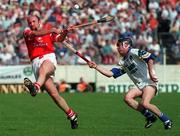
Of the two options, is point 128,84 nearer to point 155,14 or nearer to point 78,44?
point 78,44

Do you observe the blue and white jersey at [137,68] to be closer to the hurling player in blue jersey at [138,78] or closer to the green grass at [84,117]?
the hurling player in blue jersey at [138,78]

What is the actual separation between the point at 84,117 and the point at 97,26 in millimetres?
15690

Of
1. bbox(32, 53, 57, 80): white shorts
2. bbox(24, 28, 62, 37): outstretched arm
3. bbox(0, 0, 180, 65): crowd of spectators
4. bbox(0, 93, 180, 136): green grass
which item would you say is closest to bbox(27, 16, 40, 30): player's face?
bbox(24, 28, 62, 37): outstretched arm

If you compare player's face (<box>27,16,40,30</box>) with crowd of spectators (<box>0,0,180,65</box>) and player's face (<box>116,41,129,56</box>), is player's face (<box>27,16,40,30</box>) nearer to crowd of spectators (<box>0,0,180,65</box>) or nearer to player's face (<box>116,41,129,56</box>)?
player's face (<box>116,41,129,56</box>)

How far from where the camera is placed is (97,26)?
33.6 metres

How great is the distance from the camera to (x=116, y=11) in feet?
115

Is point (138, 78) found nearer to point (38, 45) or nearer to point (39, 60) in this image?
point (39, 60)

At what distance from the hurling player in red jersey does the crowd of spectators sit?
635 inches

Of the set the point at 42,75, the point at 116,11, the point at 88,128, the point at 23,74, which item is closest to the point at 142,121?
the point at 88,128

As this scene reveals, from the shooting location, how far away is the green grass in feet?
46.2

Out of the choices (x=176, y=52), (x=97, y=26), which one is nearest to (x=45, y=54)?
(x=97, y=26)

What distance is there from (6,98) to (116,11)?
1133cm

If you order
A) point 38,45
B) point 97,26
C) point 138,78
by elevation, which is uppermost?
point 38,45

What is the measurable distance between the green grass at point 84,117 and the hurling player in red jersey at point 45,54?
63 cm
